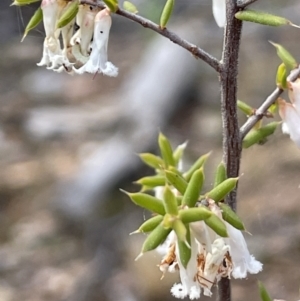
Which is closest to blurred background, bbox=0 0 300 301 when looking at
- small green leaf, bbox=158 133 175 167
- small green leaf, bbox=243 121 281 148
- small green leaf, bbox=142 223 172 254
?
small green leaf, bbox=158 133 175 167

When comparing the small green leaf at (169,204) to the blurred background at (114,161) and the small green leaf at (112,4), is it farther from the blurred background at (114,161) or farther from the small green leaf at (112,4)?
the blurred background at (114,161)

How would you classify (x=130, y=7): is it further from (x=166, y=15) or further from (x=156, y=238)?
(x=156, y=238)

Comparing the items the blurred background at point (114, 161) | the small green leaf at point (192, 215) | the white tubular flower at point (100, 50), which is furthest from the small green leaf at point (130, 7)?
the blurred background at point (114, 161)

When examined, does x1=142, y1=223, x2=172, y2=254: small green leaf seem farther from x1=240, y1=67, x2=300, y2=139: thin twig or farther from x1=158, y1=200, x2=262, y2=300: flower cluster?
x1=240, y1=67, x2=300, y2=139: thin twig

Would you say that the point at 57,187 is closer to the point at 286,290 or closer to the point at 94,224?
the point at 94,224

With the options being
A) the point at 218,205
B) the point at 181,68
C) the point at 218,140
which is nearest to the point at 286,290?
the point at 218,140
